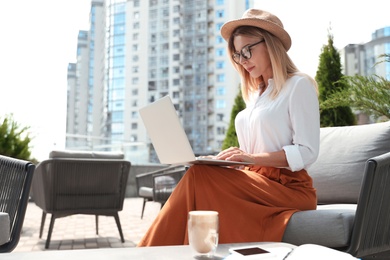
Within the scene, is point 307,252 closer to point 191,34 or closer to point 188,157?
point 188,157

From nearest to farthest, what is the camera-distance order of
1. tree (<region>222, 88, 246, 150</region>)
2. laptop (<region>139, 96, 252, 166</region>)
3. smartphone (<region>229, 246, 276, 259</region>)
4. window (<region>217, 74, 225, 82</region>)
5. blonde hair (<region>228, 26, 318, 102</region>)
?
smartphone (<region>229, 246, 276, 259</region>), laptop (<region>139, 96, 252, 166</region>), blonde hair (<region>228, 26, 318, 102</region>), tree (<region>222, 88, 246, 150</region>), window (<region>217, 74, 225, 82</region>)

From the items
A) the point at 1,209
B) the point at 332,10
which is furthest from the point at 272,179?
the point at 332,10

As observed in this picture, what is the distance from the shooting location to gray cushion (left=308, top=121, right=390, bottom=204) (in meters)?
1.94

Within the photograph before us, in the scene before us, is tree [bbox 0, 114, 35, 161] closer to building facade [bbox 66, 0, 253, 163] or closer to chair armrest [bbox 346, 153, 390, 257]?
chair armrest [bbox 346, 153, 390, 257]

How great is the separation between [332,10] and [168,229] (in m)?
4.66

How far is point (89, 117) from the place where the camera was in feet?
146

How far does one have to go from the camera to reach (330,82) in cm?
449

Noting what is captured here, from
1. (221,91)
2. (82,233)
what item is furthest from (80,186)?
(221,91)

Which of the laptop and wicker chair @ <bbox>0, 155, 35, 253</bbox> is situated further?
wicker chair @ <bbox>0, 155, 35, 253</bbox>

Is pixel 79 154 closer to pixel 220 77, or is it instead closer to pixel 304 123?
pixel 304 123

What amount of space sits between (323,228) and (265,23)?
2.89ft

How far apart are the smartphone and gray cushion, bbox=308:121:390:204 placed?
4.05ft

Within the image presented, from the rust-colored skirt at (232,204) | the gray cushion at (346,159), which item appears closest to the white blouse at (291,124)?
the rust-colored skirt at (232,204)

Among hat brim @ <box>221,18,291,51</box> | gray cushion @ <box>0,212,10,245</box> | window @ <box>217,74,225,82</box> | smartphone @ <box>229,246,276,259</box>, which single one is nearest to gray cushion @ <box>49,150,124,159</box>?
gray cushion @ <box>0,212,10,245</box>
